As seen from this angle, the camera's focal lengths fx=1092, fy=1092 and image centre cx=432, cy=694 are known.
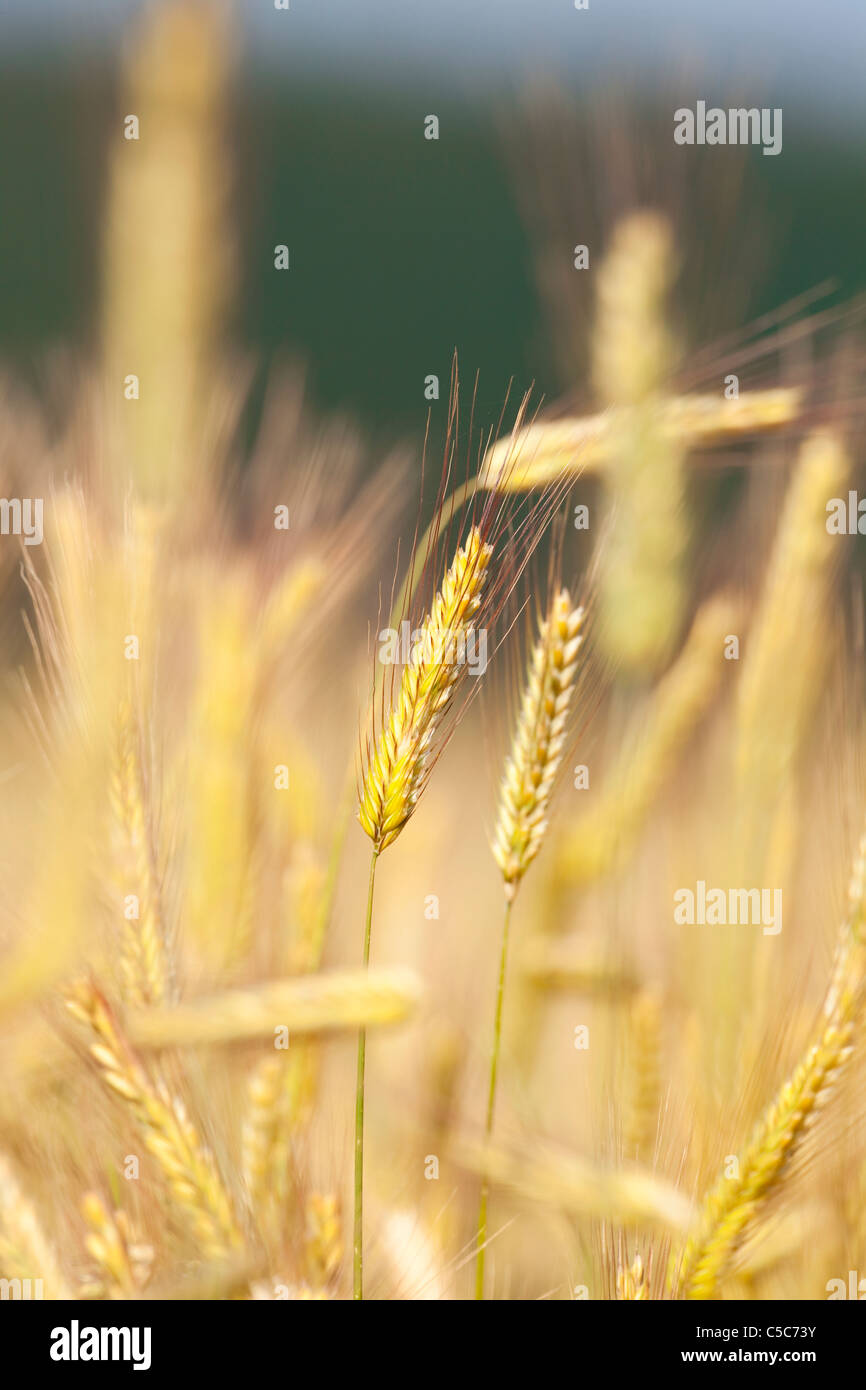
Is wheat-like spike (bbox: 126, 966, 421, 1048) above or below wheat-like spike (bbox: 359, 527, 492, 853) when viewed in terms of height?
below

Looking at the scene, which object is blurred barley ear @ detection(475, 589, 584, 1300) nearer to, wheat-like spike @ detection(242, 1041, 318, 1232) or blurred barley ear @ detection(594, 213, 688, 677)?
wheat-like spike @ detection(242, 1041, 318, 1232)

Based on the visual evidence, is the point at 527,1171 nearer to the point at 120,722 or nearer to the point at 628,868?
the point at 628,868

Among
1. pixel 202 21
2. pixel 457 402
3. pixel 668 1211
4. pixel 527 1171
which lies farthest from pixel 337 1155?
pixel 202 21

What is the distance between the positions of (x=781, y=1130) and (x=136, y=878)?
13.7 inches

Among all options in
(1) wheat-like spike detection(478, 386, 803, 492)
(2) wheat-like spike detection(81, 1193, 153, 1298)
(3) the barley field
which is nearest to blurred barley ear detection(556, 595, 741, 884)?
(3) the barley field

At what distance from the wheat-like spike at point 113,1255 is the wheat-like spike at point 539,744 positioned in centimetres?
25

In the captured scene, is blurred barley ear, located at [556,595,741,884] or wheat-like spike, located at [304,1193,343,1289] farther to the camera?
blurred barley ear, located at [556,595,741,884]

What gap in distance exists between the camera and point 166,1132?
1.73 ft

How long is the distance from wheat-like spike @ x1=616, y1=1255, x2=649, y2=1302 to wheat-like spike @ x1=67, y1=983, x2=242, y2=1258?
0.19 metres

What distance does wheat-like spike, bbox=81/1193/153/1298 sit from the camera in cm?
53

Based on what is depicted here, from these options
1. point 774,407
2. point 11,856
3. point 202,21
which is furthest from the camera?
point 202,21

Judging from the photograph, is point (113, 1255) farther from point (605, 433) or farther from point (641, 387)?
point (641, 387)

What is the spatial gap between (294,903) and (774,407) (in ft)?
1.34
